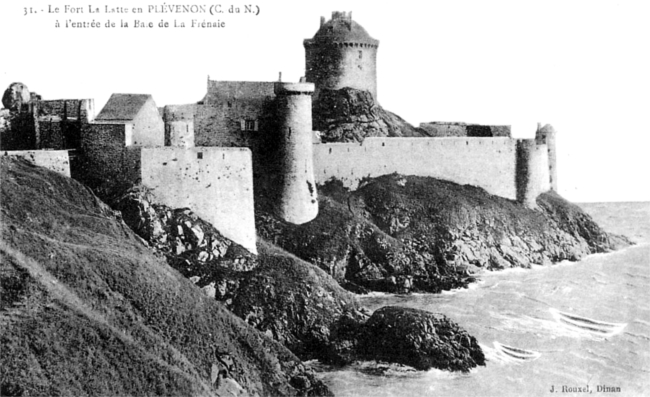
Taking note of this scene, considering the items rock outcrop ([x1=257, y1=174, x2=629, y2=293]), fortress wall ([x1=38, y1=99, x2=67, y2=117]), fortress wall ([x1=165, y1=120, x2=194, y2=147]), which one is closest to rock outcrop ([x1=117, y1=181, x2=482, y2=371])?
fortress wall ([x1=165, y1=120, x2=194, y2=147])

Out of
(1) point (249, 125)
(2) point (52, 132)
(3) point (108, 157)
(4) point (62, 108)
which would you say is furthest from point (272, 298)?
(1) point (249, 125)

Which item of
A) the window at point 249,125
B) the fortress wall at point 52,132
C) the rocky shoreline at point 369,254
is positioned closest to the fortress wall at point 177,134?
the window at point 249,125

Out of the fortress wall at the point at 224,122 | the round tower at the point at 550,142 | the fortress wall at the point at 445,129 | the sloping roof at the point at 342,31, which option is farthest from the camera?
the fortress wall at the point at 445,129

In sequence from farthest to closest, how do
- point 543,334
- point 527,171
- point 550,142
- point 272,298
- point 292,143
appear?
point 550,142 → point 527,171 → point 292,143 → point 543,334 → point 272,298

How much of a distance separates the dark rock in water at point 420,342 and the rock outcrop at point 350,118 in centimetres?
1902

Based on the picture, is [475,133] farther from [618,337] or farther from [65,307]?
[65,307]

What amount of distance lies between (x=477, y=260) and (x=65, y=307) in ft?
98.4

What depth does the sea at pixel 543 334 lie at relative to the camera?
33.2 metres

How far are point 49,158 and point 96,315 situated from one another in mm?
10004

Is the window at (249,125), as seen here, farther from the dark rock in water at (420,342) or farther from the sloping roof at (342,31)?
the dark rock in water at (420,342)

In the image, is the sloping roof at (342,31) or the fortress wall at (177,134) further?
the sloping roof at (342,31)

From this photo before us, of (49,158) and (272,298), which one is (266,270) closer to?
(272,298)

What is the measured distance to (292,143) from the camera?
148ft

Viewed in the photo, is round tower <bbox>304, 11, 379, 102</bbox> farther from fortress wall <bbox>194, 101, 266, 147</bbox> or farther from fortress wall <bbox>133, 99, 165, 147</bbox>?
fortress wall <bbox>133, 99, 165, 147</bbox>
